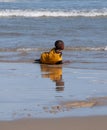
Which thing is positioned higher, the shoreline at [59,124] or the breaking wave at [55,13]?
the breaking wave at [55,13]

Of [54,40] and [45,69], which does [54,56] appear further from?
[54,40]

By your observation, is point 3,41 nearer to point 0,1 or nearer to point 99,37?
point 99,37

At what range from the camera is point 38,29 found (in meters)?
16.6

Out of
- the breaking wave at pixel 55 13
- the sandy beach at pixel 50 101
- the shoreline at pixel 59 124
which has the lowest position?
the shoreline at pixel 59 124

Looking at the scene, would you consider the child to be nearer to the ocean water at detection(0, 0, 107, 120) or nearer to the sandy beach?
the ocean water at detection(0, 0, 107, 120)

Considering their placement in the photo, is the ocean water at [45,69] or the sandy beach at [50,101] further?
the ocean water at [45,69]

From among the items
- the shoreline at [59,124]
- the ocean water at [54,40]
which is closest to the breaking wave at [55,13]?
the ocean water at [54,40]

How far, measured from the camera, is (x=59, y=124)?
5.56 m

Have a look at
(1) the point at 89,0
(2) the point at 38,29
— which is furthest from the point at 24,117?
(1) the point at 89,0

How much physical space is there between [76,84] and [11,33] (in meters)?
7.75

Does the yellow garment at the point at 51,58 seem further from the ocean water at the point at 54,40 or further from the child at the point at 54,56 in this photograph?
the ocean water at the point at 54,40

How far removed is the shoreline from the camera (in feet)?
17.9

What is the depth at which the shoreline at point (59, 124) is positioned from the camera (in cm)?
544

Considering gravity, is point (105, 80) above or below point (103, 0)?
below
